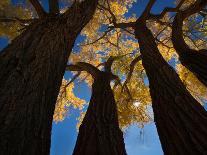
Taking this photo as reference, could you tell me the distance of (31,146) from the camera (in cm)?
240

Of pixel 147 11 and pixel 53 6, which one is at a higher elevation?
pixel 147 11

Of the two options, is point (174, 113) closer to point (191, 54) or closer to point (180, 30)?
point (191, 54)

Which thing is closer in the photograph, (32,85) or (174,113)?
(32,85)

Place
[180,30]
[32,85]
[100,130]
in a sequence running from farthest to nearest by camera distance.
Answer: [180,30], [100,130], [32,85]

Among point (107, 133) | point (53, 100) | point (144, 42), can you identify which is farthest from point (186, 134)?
point (144, 42)

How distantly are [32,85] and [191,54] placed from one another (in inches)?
146

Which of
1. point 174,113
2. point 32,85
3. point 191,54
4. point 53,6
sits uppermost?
point 53,6

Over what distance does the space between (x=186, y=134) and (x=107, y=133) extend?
1.31 metres

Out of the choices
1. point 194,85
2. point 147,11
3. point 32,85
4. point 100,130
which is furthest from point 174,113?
point 194,85

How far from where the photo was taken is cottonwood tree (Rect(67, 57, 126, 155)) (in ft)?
12.2

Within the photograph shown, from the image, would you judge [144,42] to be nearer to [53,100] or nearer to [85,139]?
[85,139]

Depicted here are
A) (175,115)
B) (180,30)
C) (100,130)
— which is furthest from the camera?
(180,30)

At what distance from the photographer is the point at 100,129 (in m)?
4.25

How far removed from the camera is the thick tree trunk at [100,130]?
3.71 m
